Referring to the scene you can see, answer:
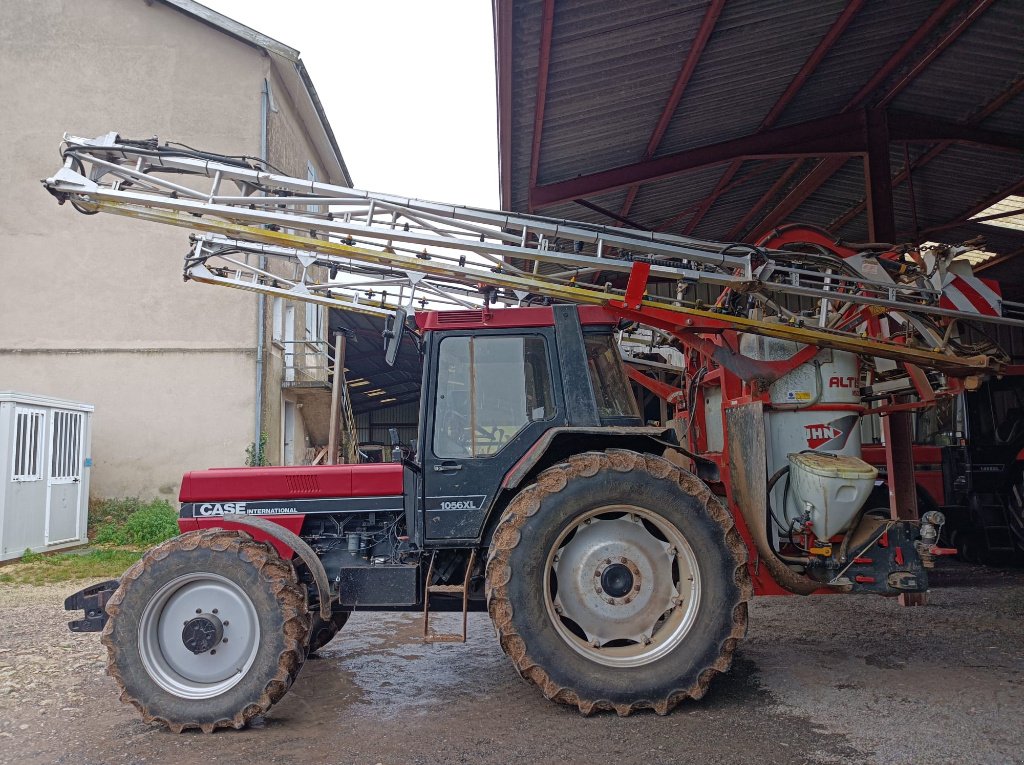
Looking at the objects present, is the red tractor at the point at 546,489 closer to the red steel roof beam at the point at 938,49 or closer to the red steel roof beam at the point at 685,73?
the red steel roof beam at the point at 685,73

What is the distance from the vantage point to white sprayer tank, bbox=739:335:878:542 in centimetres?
583

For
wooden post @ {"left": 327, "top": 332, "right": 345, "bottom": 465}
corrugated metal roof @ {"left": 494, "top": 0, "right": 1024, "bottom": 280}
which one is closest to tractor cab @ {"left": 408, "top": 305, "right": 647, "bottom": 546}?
wooden post @ {"left": 327, "top": 332, "right": 345, "bottom": 465}

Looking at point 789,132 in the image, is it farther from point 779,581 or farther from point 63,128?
point 63,128

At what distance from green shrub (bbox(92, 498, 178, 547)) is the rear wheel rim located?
8.67 metres

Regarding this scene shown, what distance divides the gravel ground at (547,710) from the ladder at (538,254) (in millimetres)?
2258

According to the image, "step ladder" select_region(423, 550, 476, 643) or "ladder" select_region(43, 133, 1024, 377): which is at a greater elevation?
"ladder" select_region(43, 133, 1024, 377)

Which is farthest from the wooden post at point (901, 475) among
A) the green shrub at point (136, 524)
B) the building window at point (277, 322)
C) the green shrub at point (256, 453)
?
the building window at point (277, 322)

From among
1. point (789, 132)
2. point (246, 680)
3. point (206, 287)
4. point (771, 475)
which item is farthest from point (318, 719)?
point (206, 287)

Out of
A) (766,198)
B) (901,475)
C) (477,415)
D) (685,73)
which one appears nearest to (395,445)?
(477,415)

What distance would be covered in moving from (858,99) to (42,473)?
39.2 ft

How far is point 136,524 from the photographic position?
43.2ft

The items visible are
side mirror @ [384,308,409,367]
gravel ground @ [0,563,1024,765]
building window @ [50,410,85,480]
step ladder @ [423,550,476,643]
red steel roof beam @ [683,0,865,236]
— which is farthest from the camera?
building window @ [50,410,85,480]

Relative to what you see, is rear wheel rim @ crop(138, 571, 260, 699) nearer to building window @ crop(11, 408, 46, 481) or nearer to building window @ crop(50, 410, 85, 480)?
building window @ crop(11, 408, 46, 481)

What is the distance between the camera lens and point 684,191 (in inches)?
485
